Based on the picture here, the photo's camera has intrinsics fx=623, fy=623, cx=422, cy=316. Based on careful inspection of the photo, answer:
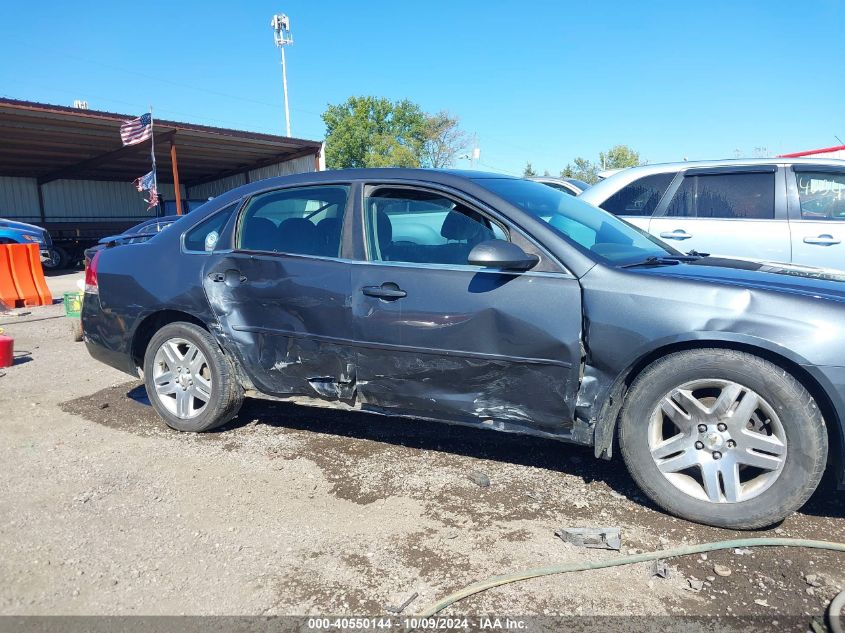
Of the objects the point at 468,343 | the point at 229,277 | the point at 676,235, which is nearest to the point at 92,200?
the point at 229,277

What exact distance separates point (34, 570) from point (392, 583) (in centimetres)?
152

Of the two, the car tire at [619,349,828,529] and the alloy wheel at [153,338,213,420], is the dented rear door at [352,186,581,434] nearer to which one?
Answer: the car tire at [619,349,828,529]

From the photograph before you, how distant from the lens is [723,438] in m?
2.78

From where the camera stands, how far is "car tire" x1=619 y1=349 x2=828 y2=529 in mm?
2650

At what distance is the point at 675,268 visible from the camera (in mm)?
3164

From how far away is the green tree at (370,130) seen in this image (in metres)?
61.2

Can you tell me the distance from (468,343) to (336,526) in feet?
3.62

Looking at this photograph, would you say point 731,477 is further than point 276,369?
No

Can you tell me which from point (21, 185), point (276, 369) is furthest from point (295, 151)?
point (276, 369)

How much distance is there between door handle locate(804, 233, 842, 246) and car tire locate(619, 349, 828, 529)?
121 inches

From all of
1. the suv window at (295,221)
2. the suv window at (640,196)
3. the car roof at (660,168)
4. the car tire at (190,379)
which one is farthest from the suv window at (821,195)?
the car tire at (190,379)

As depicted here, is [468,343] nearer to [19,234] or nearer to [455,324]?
[455,324]

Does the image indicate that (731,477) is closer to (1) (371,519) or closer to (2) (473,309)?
(2) (473,309)

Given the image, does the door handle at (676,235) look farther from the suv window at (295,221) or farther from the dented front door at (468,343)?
the suv window at (295,221)
